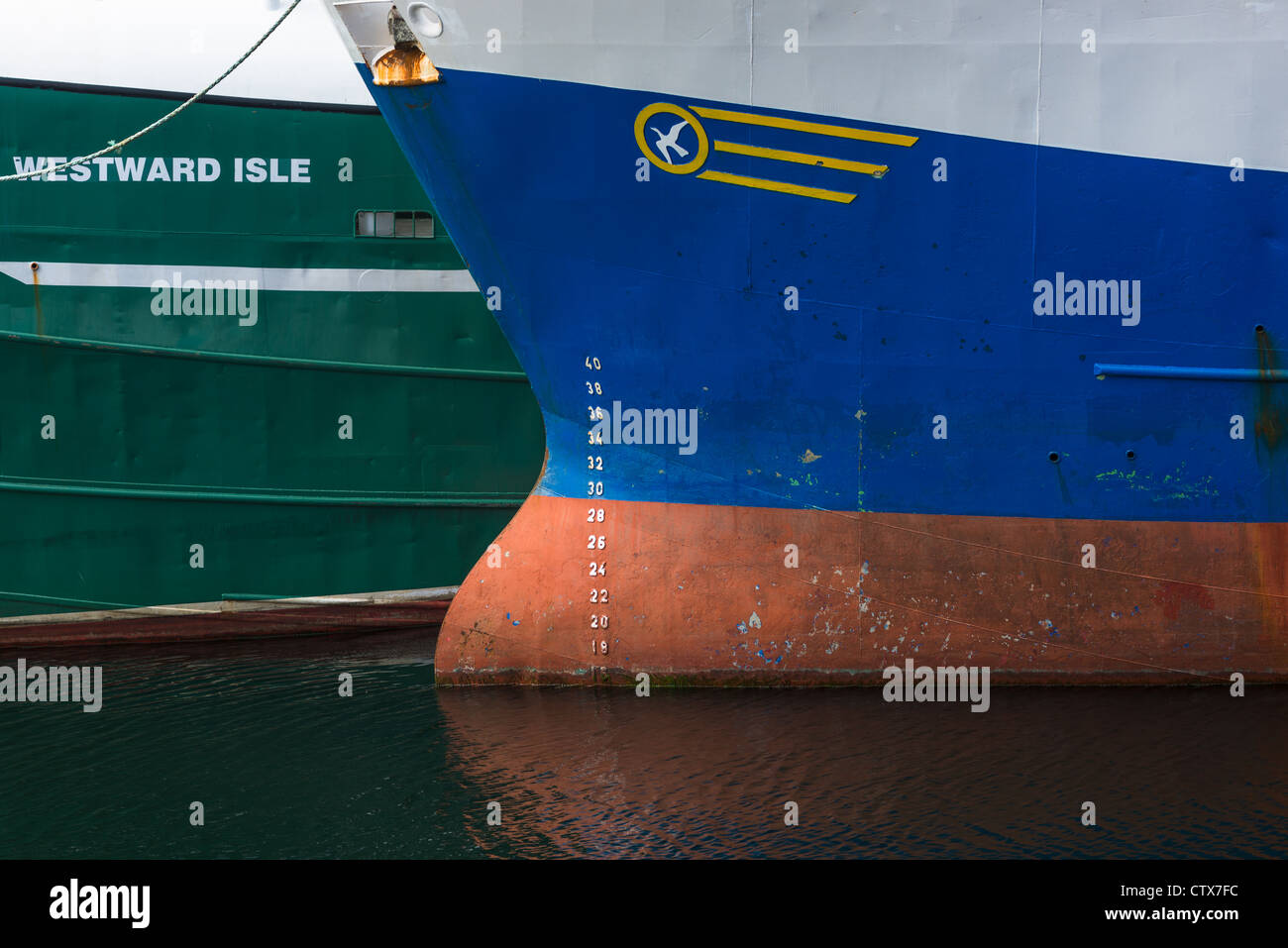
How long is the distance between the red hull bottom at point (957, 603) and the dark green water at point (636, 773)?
0.18m

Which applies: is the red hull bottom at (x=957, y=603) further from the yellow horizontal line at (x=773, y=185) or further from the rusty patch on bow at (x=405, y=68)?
the rusty patch on bow at (x=405, y=68)

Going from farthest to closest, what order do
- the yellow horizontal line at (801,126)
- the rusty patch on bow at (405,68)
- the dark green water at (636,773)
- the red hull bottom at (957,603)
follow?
the red hull bottom at (957,603) < the rusty patch on bow at (405,68) < the yellow horizontal line at (801,126) < the dark green water at (636,773)

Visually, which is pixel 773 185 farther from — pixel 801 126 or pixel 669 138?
pixel 669 138

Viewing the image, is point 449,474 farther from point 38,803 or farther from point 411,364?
point 38,803

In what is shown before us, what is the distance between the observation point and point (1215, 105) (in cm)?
612

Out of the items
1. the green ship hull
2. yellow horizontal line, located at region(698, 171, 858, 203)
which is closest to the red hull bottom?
yellow horizontal line, located at region(698, 171, 858, 203)

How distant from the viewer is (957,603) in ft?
20.6

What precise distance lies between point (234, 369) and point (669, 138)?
12.9 ft

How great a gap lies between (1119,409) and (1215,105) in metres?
1.75

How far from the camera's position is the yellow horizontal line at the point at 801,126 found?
6.05 m

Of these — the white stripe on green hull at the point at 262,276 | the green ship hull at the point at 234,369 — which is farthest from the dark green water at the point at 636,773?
the white stripe on green hull at the point at 262,276

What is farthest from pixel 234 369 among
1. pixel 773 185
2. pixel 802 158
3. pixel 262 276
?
pixel 802 158
